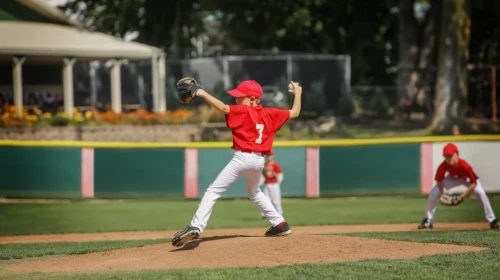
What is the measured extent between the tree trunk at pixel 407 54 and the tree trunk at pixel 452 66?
26.0 feet

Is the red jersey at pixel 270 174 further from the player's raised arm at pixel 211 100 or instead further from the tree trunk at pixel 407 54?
the tree trunk at pixel 407 54

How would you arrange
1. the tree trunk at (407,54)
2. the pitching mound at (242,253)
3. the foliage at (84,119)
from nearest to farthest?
the pitching mound at (242,253)
the foliage at (84,119)
the tree trunk at (407,54)

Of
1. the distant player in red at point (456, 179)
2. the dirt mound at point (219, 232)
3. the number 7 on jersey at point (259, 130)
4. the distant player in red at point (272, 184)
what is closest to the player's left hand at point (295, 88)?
the number 7 on jersey at point (259, 130)

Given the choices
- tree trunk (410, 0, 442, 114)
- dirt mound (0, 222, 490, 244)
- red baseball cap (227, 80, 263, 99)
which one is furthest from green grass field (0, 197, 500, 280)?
tree trunk (410, 0, 442, 114)

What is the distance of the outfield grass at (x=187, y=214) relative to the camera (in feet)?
57.3

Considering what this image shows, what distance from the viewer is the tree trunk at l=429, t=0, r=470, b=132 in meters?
32.7

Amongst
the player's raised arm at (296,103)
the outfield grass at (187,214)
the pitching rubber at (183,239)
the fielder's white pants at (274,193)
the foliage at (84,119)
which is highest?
the player's raised arm at (296,103)

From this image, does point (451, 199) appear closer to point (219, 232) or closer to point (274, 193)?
point (274, 193)

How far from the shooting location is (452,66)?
3350 cm

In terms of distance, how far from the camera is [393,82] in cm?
5156

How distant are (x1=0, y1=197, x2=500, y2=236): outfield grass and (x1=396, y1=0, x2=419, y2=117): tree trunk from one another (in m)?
21.5

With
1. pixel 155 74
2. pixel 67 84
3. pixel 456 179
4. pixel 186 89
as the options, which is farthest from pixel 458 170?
pixel 155 74

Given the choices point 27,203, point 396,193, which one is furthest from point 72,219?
point 396,193

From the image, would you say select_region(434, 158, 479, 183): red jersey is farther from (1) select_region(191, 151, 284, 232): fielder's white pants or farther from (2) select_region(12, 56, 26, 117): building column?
(2) select_region(12, 56, 26, 117): building column
